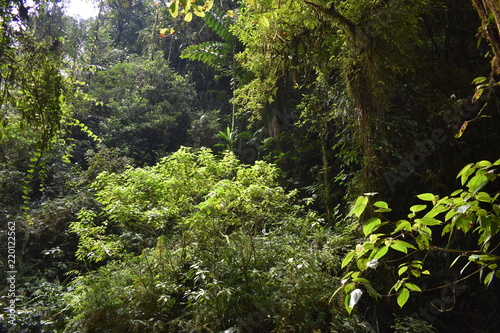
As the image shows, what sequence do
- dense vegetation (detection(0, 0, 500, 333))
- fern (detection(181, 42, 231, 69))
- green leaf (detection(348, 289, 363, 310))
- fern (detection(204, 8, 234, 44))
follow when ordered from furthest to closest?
fern (detection(181, 42, 231, 69)) < fern (detection(204, 8, 234, 44)) < dense vegetation (detection(0, 0, 500, 333)) < green leaf (detection(348, 289, 363, 310))

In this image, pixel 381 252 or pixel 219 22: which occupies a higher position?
pixel 219 22

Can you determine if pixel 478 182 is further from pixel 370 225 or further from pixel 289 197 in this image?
pixel 289 197

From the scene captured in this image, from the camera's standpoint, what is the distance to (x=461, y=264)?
13.4 ft

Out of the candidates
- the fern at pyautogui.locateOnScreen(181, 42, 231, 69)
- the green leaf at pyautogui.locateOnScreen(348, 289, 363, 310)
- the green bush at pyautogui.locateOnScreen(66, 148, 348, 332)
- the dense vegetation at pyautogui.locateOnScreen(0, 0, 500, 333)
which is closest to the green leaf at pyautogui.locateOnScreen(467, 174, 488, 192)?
the green leaf at pyautogui.locateOnScreen(348, 289, 363, 310)

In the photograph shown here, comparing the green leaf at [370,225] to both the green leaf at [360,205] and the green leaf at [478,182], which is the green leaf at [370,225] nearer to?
the green leaf at [360,205]

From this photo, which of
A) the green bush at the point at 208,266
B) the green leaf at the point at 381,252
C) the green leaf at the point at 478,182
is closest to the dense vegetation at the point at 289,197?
the green bush at the point at 208,266

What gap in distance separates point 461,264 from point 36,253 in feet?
22.1

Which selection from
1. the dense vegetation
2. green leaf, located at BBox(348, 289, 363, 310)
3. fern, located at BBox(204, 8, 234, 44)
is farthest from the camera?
fern, located at BBox(204, 8, 234, 44)

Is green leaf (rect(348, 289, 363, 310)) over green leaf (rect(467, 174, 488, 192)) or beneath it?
beneath

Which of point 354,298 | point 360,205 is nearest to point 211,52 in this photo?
point 360,205

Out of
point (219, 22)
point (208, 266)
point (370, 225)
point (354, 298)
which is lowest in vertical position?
point (208, 266)

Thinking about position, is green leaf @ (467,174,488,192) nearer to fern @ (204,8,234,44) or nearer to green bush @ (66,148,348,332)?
green bush @ (66,148,348,332)

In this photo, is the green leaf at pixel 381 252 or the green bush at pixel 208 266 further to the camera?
A: the green bush at pixel 208 266

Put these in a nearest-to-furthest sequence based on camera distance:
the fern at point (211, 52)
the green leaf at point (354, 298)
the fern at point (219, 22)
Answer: the green leaf at point (354, 298) → the fern at point (219, 22) → the fern at point (211, 52)
